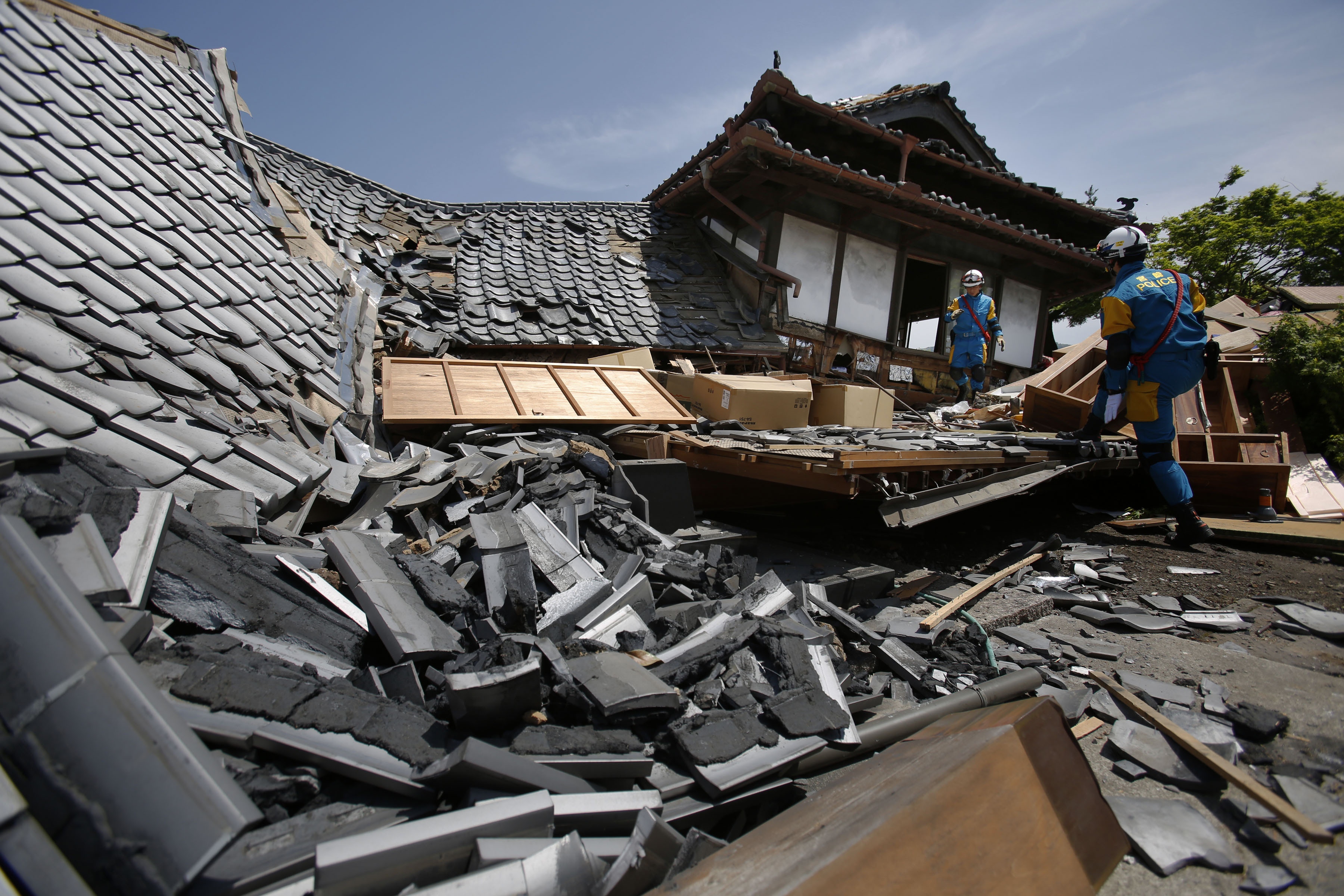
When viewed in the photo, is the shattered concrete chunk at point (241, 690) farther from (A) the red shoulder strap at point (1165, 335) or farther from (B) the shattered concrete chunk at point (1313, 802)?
(A) the red shoulder strap at point (1165, 335)

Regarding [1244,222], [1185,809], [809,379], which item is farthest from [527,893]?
[1244,222]

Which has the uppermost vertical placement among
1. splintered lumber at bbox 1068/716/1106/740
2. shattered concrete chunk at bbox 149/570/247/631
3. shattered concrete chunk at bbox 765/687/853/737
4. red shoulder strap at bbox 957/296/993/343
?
red shoulder strap at bbox 957/296/993/343

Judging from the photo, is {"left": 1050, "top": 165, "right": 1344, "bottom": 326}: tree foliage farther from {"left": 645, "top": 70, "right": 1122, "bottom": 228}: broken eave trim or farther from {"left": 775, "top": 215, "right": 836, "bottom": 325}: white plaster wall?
{"left": 775, "top": 215, "right": 836, "bottom": 325}: white plaster wall

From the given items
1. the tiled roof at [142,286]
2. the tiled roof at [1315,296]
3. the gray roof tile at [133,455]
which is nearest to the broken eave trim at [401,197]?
the tiled roof at [142,286]

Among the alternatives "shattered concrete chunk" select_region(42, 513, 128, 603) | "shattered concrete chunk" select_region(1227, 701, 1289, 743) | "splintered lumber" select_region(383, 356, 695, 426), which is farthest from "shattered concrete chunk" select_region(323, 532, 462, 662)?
"shattered concrete chunk" select_region(1227, 701, 1289, 743)

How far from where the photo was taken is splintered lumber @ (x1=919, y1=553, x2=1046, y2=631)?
3834 millimetres

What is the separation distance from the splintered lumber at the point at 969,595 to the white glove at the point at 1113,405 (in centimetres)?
161

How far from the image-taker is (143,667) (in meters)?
1.96

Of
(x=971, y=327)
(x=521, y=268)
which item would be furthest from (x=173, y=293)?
(x=971, y=327)

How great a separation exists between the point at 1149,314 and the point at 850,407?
116 inches

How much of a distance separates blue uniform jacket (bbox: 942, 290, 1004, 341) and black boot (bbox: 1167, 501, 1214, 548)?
5104mm

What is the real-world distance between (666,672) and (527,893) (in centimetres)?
118

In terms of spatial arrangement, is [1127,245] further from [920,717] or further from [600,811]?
[600,811]

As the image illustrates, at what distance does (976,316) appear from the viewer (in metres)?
9.78
